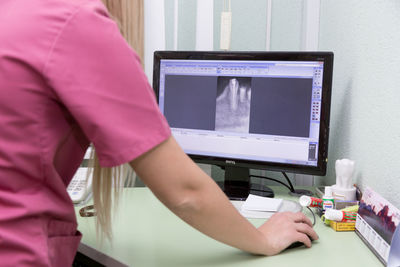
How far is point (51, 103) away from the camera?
0.57m

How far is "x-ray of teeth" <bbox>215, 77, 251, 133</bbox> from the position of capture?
4.02ft

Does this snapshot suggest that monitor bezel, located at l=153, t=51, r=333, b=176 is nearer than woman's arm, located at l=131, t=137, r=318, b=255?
No

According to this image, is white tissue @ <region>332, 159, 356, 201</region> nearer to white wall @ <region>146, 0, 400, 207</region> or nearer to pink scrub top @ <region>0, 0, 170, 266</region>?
white wall @ <region>146, 0, 400, 207</region>

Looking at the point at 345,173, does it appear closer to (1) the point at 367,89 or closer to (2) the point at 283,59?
(1) the point at 367,89

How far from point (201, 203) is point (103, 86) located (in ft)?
0.82

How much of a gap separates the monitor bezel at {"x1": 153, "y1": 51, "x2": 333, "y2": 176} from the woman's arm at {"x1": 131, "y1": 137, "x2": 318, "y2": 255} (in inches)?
11.9

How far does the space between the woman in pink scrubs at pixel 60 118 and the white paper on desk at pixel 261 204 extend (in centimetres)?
46

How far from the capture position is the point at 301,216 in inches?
36.3

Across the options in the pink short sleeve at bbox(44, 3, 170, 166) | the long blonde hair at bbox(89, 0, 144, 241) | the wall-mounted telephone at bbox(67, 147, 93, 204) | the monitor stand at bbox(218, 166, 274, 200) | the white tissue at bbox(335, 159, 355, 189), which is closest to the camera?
the pink short sleeve at bbox(44, 3, 170, 166)

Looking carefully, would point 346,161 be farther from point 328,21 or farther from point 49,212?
point 49,212

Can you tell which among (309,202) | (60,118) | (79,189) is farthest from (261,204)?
(60,118)

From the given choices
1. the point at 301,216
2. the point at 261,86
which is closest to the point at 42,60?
the point at 301,216

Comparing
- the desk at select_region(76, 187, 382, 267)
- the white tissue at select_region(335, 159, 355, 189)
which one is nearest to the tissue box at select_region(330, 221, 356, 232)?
the desk at select_region(76, 187, 382, 267)

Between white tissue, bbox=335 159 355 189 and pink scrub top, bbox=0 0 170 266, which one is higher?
pink scrub top, bbox=0 0 170 266
